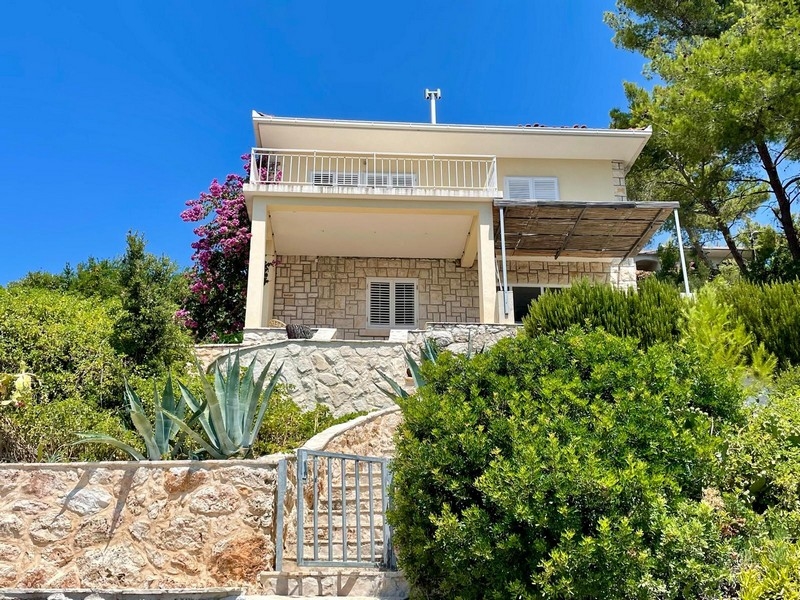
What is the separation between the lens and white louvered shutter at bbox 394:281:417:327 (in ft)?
50.2

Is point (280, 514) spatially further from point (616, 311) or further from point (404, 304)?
point (404, 304)

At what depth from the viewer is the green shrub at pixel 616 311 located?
750 cm

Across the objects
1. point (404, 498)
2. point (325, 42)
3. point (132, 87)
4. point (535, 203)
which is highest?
point (325, 42)

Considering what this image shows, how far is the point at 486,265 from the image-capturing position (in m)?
12.4

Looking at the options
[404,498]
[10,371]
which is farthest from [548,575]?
[10,371]

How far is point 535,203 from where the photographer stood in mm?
12398

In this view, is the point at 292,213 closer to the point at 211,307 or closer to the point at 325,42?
the point at 211,307

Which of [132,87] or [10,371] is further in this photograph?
[132,87]

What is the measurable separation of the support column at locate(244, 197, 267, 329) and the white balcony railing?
0.64 meters

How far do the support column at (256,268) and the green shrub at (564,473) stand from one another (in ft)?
26.4

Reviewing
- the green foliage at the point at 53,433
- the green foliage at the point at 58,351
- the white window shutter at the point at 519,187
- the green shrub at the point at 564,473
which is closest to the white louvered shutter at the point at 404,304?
the white window shutter at the point at 519,187

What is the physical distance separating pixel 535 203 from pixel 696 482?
9.89 metres

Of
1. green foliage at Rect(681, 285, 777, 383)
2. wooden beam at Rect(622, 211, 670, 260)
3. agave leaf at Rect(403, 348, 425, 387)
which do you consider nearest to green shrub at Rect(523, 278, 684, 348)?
green foliage at Rect(681, 285, 777, 383)

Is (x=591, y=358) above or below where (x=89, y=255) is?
below
